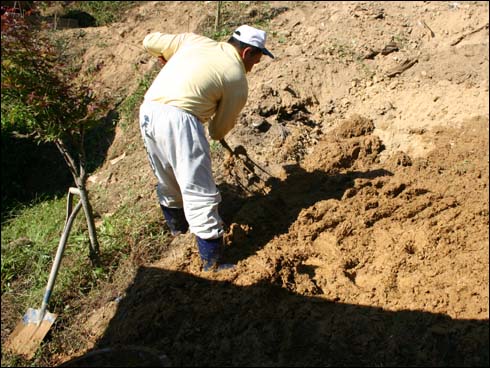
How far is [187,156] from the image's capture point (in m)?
3.07

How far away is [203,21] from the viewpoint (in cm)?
673

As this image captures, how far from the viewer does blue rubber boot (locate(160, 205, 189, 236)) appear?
384cm

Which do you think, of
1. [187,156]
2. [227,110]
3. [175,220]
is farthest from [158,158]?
[175,220]

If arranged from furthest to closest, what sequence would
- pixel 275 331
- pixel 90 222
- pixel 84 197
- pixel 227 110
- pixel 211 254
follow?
pixel 90 222, pixel 84 197, pixel 211 254, pixel 227 110, pixel 275 331

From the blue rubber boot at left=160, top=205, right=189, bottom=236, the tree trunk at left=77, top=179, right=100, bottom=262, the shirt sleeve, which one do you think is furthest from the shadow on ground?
the shirt sleeve

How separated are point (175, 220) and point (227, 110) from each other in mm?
1165

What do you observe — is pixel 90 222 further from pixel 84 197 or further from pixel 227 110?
pixel 227 110

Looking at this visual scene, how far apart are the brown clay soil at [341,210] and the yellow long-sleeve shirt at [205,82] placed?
1074mm

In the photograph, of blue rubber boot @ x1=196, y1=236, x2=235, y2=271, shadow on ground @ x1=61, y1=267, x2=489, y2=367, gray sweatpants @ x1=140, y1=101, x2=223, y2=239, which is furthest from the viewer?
blue rubber boot @ x1=196, y1=236, x2=235, y2=271

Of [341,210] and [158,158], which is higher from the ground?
[158,158]

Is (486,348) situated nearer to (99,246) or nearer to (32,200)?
(99,246)

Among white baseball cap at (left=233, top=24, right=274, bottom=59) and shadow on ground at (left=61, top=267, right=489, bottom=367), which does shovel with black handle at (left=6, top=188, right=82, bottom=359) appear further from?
white baseball cap at (left=233, top=24, right=274, bottom=59)

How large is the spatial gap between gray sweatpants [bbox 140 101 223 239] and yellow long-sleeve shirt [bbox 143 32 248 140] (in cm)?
9

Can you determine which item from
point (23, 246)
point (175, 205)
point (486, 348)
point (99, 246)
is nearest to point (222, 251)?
point (175, 205)
